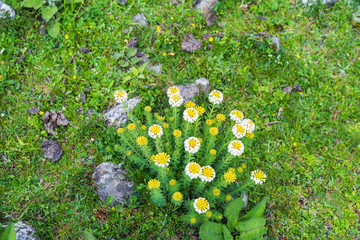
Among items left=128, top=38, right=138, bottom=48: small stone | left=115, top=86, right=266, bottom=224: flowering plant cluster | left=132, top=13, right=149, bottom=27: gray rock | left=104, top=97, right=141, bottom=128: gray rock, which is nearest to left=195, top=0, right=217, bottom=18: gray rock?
left=132, top=13, right=149, bottom=27: gray rock

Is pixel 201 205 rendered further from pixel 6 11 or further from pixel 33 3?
pixel 6 11

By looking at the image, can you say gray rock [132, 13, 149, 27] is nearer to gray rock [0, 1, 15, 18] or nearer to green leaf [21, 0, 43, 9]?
green leaf [21, 0, 43, 9]

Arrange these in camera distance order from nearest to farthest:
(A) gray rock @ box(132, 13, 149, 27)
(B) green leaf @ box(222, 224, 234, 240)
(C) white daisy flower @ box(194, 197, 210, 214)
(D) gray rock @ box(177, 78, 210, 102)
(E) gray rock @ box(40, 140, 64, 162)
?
(C) white daisy flower @ box(194, 197, 210, 214)
(B) green leaf @ box(222, 224, 234, 240)
(E) gray rock @ box(40, 140, 64, 162)
(D) gray rock @ box(177, 78, 210, 102)
(A) gray rock @ box(132, 13, 149, 27)

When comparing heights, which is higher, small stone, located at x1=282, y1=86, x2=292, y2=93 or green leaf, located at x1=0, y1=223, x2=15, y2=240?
green leaf, located at x1=0, y1=223, x2=15, y2=240

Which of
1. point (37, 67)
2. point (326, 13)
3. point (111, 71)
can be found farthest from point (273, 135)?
point (37, 67)

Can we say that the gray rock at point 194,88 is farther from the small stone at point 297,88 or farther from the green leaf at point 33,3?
Answer: the green leaf at point 33,3

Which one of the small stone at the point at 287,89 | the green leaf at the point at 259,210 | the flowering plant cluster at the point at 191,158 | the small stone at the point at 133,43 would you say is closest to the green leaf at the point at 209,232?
the flowering plant cluster at the point at 191,158

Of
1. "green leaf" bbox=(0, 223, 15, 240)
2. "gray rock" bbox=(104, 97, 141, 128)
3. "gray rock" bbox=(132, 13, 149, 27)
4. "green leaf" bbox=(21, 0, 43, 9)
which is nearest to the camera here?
"green leaf" bbox=(0, 223, 15, 240)
